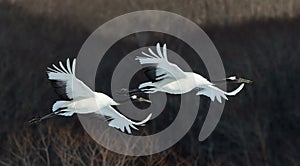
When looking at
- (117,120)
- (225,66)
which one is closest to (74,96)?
(117,120)

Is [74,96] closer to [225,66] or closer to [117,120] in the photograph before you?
[117,120]

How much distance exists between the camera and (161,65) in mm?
5289

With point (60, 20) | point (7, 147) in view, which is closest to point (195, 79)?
point (7, 147)

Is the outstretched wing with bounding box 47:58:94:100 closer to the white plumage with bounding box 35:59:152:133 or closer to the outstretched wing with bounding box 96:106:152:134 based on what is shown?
the white plumage with bounding box 35:59:152:133

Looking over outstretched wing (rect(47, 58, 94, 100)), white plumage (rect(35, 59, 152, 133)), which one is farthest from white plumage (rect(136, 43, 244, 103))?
outstretched wing (rect(47, 58, 94, 100))

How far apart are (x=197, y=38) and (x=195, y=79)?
10.8 m

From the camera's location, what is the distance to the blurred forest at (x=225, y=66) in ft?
47.0

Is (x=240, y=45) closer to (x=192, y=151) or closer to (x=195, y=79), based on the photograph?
(x=192, y=151)

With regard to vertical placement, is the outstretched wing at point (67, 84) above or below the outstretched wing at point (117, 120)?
above

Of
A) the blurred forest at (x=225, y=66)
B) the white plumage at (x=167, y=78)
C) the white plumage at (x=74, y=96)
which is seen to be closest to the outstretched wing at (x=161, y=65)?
the white plumage at (x=167, y=78)

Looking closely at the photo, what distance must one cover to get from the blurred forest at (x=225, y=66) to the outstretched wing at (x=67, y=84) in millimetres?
7109

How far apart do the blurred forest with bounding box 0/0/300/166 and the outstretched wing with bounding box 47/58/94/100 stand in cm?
711

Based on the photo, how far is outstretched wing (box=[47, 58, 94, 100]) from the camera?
17.2ft

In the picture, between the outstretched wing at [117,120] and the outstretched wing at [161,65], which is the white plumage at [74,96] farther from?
the outstretched wing at [161,65]
